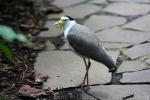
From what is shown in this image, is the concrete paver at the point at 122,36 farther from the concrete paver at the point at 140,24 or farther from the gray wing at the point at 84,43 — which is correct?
the gray wing at the point at 84,43

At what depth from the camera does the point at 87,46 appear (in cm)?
470

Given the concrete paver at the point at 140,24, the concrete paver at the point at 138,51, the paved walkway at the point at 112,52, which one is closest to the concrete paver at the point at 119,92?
the paved walkway at the point at 112,52

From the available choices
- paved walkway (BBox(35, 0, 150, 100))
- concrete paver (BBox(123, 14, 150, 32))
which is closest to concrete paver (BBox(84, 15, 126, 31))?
paved walkway (BBox(35, 0, 150, 100))

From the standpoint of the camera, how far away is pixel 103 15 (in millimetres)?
7156

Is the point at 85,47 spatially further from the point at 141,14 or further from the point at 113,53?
the point at 141,14

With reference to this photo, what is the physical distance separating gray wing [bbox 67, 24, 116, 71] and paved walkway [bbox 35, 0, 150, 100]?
1.24 feet

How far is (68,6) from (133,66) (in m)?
2.62

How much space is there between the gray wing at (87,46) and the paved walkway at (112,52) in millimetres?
379

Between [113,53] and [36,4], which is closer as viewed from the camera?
[113,53]

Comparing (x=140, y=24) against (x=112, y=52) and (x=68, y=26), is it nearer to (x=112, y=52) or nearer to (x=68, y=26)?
(x=112, y=52)

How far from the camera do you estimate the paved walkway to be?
4.92 m

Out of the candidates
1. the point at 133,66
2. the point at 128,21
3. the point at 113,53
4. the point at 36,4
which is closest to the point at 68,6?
the point at 36,4

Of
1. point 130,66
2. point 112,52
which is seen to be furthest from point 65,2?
point 130,66

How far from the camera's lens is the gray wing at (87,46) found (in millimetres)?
4637
